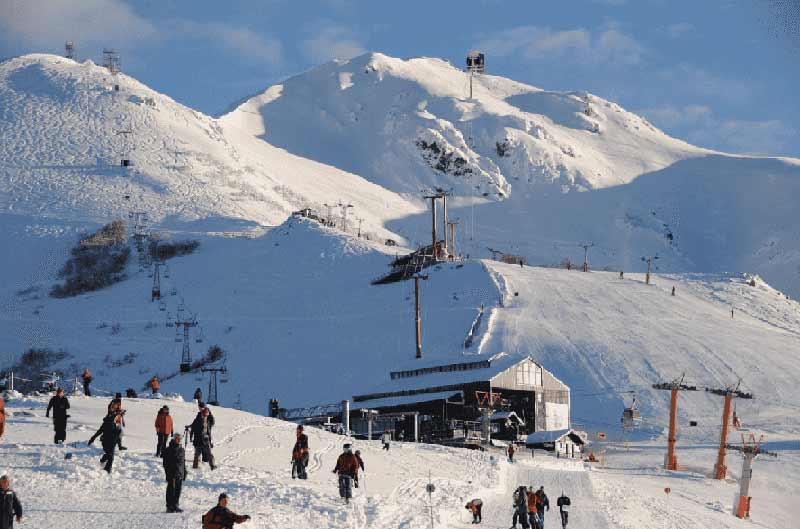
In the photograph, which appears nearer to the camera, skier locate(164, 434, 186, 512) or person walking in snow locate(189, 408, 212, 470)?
skier locate(164, 434, 186, 512)

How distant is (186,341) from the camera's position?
74.4 metres

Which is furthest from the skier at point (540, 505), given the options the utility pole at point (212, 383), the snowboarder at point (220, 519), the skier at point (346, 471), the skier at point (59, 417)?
the utility pole at point (212, 383)

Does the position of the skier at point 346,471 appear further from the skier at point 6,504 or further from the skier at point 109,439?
the skier at point 6,504

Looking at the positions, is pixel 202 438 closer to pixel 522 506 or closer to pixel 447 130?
pixel 522 506

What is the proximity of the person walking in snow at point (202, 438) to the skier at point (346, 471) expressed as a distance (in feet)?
8.04

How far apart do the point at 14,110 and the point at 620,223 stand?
64.7m

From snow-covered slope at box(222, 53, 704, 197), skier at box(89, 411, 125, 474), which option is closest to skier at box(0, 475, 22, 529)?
skier at box(89, 411, 125, 474)

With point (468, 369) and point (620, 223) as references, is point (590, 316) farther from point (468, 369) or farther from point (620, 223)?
point (620, 223)

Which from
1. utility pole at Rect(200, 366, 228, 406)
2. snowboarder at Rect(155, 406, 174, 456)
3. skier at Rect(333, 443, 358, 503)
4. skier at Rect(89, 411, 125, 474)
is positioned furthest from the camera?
utility pole at Rect(200, 366, 228, 406)

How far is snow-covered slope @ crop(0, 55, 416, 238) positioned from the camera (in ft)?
338

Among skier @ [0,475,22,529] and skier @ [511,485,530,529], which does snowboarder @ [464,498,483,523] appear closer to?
skier @ [511,485,530,529]

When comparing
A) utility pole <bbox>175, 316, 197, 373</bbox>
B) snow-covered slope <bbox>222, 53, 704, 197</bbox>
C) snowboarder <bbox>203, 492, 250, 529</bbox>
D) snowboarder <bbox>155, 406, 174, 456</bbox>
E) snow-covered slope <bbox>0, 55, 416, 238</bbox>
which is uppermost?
snow-covered slope <bbox>222, 53, 704, 197</bbox>

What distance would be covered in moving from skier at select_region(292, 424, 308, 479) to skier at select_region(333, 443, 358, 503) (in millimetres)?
1666

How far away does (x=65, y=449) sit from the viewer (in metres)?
23.5
